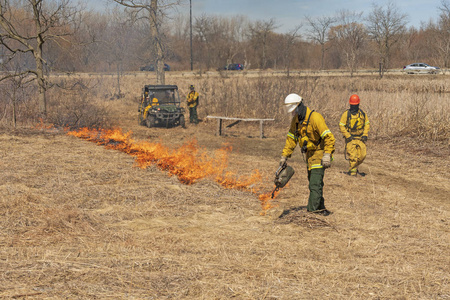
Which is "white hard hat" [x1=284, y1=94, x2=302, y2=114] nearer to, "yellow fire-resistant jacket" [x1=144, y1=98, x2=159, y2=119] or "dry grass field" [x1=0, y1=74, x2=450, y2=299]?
"dry grass field" [x1=0, y1=74, x2=450, y2=299]

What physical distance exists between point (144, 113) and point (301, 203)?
10.5 m

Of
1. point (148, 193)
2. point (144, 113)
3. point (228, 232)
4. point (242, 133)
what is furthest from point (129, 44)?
Result: point (228, 232)

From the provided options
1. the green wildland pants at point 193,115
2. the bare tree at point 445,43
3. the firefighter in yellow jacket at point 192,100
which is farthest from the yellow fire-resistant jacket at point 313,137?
the bare tree at point 445,43

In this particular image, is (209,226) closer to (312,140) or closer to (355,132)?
(312,140)

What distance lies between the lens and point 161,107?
50.3 feet

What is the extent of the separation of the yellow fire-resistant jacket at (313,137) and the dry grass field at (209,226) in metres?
0.84

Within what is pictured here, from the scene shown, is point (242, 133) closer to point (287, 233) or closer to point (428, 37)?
point (287, 233)

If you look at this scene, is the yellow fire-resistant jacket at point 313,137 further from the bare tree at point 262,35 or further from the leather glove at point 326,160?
the bare tree at point 262,35

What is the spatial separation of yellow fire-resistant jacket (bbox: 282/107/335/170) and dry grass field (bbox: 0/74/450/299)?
0.84m

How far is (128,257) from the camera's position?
152 inches

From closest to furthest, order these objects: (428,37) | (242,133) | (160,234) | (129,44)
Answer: (160,234) → (242,133) → (129,44) → (428,37)

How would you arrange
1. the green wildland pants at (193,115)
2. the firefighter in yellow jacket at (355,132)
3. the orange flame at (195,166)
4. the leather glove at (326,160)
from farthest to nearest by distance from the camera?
the green wildland pants at (193,115) → the firefighter in yellow jacket at (355,132) → the orange flame at (195,166) → the leather glove at (326,160)

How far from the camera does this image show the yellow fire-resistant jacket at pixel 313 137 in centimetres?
517

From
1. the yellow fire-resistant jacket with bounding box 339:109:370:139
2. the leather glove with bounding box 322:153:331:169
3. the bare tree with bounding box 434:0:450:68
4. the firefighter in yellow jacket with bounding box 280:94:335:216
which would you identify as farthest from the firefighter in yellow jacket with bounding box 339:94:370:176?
the bare tree with bounding box 434:0:450:68
